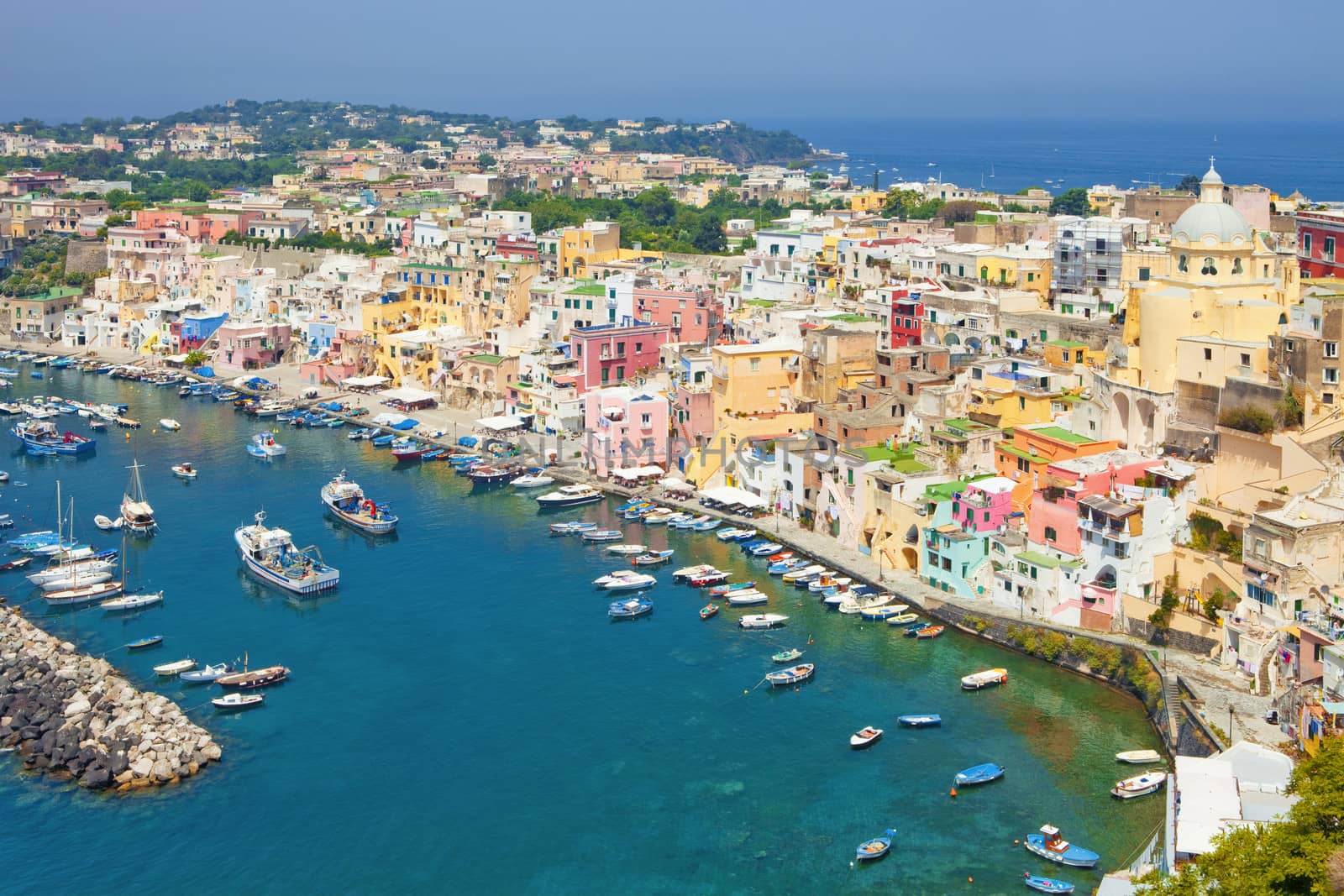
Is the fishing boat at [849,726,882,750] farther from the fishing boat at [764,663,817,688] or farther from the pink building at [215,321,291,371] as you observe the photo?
the pink building at [215,321,291,371]

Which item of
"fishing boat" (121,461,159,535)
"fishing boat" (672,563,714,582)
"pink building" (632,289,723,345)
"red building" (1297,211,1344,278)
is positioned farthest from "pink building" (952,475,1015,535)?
"fishing boat" (121,461,159,535)

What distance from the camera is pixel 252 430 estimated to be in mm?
39938

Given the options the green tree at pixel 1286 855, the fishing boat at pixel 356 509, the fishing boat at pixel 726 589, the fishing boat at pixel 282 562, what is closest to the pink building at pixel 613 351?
the fishing boat at pixel 356 509

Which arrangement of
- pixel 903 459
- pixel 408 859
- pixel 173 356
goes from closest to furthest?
pixel 408 859 < pixel 903 459 < pixel 173 356

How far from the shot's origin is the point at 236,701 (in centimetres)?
2217

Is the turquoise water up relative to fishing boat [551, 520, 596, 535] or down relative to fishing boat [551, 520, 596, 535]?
down

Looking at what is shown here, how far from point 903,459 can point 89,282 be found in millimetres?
39325

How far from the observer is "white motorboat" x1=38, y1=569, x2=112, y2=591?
2681 centimetres

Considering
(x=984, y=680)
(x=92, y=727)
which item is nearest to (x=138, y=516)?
(x=92, y=727)

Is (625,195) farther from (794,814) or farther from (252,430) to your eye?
(794,814)

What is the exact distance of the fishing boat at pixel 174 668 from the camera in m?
23.2

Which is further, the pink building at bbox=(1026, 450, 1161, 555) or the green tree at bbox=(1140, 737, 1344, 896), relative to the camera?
the pink building at bbox=(1026, 450, 1161, 555)

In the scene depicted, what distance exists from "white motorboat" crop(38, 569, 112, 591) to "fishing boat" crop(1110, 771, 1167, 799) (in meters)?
17.6

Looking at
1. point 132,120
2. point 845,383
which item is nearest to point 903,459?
point 845,383
